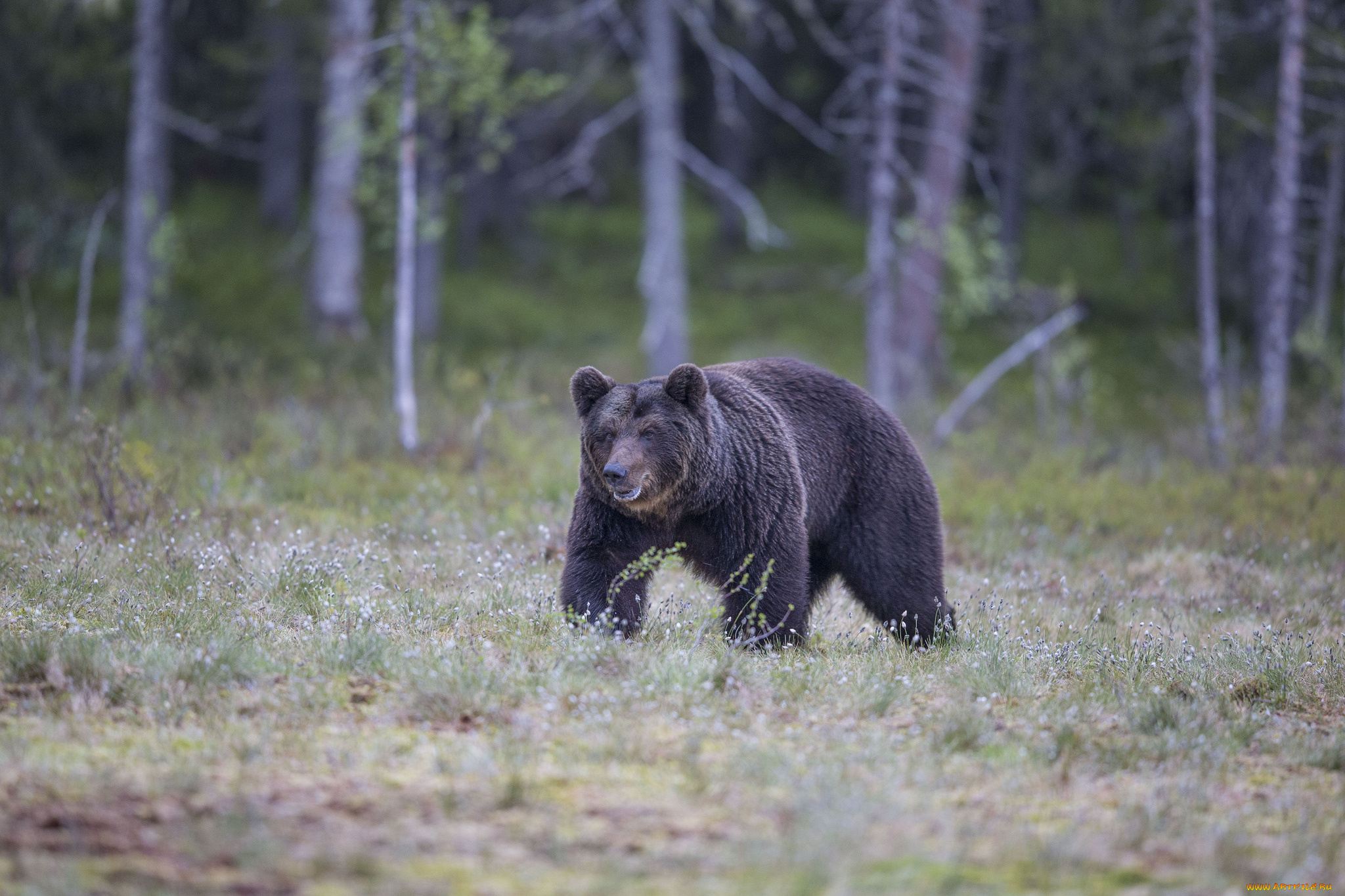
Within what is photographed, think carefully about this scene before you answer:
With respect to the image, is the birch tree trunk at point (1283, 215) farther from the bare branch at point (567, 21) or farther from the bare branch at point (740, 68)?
the bare branch at point (567, 21)

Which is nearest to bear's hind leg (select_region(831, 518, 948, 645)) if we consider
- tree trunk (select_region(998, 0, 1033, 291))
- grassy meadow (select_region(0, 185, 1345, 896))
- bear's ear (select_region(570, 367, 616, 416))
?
grassy meadow (select_region(0, 185, 1345, 896))

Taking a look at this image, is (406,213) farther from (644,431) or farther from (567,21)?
(644,431)

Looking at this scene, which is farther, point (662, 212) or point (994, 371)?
point (662, 212)

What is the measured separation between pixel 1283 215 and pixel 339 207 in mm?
13508

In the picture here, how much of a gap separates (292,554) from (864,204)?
32054mm

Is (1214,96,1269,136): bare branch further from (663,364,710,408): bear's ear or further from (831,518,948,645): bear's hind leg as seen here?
(663,364,710,408): bear's ear

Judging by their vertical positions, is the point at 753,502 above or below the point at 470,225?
below

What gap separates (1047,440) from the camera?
15188 millimetres

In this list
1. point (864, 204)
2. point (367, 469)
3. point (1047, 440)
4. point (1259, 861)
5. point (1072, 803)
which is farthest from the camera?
point (864, 204)

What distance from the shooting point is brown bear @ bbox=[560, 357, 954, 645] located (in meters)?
6.21

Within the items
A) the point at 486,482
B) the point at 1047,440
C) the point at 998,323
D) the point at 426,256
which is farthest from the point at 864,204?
the point at 486,482

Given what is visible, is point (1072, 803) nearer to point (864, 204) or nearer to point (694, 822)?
point (694, 822)

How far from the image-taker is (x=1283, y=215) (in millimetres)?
15094

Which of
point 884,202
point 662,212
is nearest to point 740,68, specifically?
point 662,212
